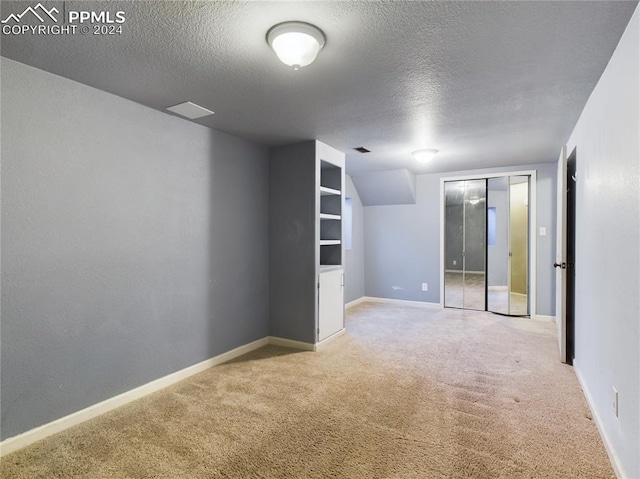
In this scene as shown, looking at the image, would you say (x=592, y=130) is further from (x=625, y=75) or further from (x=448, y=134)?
(x=448, y=134)

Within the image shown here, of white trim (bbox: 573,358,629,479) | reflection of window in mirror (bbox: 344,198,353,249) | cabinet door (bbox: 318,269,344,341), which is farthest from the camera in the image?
reflection of window in mirror (bbox: 344,198,353,249)

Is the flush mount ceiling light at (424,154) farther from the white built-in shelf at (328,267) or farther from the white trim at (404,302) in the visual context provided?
the white trim at (404,302)

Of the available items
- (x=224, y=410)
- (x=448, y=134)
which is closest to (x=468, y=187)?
(x=448, y=134)

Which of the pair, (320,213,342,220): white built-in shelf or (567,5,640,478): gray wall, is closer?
(567,5,640,478): gray wall

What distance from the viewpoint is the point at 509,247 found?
5.20 m

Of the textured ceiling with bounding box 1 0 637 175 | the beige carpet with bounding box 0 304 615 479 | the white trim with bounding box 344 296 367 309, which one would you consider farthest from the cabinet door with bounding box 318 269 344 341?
the textured ceiling with bounding box 1 0 637 175

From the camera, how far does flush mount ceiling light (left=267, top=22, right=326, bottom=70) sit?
1.67m

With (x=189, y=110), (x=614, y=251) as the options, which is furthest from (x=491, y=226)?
(x=189, y=110)

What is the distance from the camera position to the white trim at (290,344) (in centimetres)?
373

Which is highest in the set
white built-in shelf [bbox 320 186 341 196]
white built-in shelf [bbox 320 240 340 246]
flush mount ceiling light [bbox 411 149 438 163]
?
flush mount ceiling light [bbox 411 149 438 163]

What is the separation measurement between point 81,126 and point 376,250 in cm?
476

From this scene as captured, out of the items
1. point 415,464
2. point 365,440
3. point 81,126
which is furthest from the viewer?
point 81,126

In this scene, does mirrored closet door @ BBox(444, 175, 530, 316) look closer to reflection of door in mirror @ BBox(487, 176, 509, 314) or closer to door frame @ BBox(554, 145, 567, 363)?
reflection of door in mirror @ BBox(487, 176, 509, 314)

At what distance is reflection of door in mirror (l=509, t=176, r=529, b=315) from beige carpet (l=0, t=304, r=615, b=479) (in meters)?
1.76
